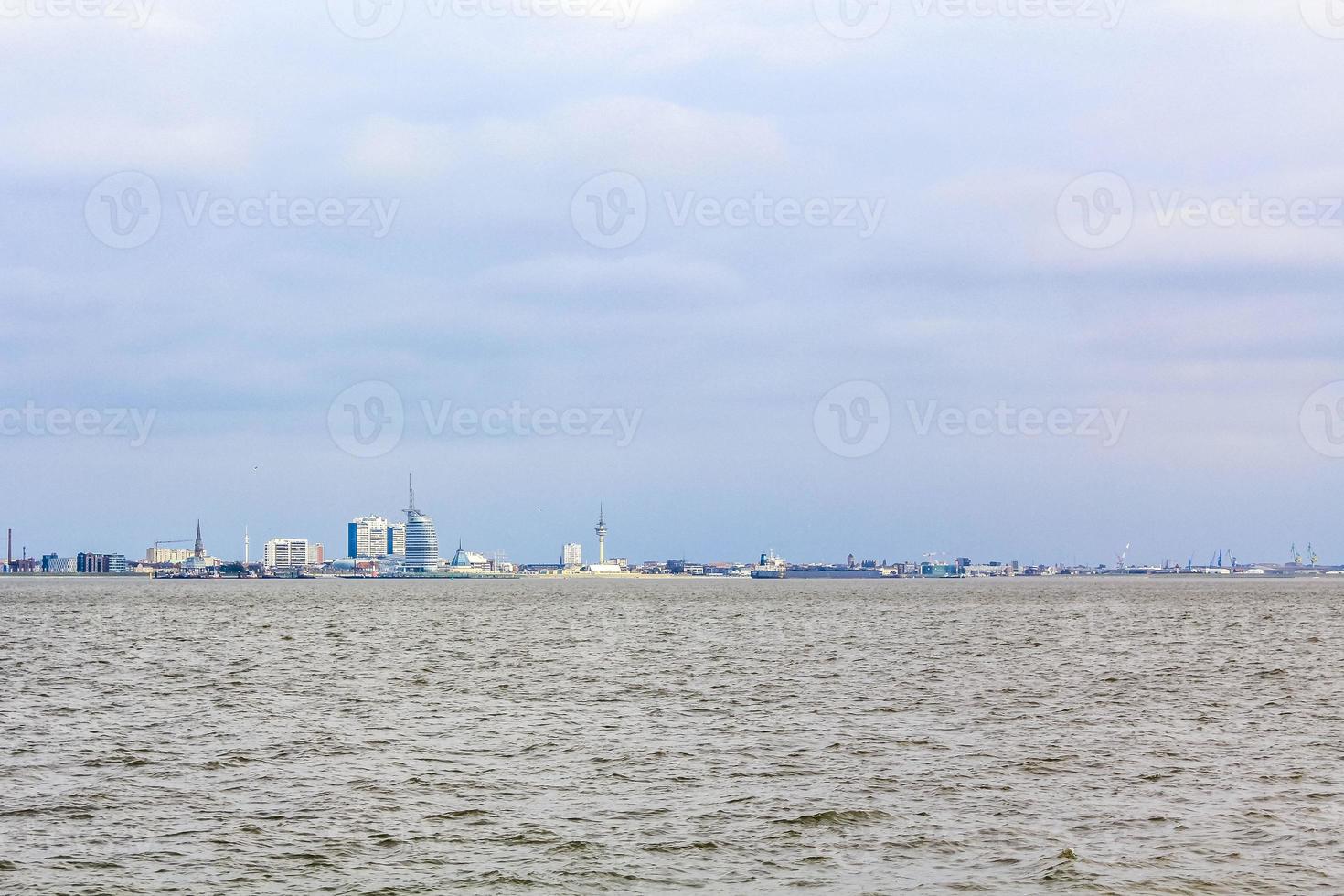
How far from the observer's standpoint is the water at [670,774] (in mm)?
25781

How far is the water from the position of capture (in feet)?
84.6

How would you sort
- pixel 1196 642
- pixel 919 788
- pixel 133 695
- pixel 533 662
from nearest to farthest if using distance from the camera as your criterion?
1. pixel 919 788
2. pixel 133 695
3. pixel 533 662
4. pixel 1196 642

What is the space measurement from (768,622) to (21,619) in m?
79.4

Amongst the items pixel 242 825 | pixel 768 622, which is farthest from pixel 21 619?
pixel 242 825

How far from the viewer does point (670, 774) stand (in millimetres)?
36031

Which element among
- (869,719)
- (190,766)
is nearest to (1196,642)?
(869,719)

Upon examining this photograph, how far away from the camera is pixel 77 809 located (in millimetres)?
31078

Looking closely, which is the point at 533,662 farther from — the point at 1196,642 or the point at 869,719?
the point at 1196,642

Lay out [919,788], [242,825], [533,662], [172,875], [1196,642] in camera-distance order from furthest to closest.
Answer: [1196,642]
[533,662]
[919,788]
[242,825]
[172,875]

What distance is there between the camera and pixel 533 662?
77500mm

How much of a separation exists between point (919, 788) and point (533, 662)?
1819 inches

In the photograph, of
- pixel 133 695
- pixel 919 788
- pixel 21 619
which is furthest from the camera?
pixel 21 619

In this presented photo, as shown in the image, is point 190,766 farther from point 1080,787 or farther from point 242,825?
point 1080,787

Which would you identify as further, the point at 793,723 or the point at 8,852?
the point at 793,723
